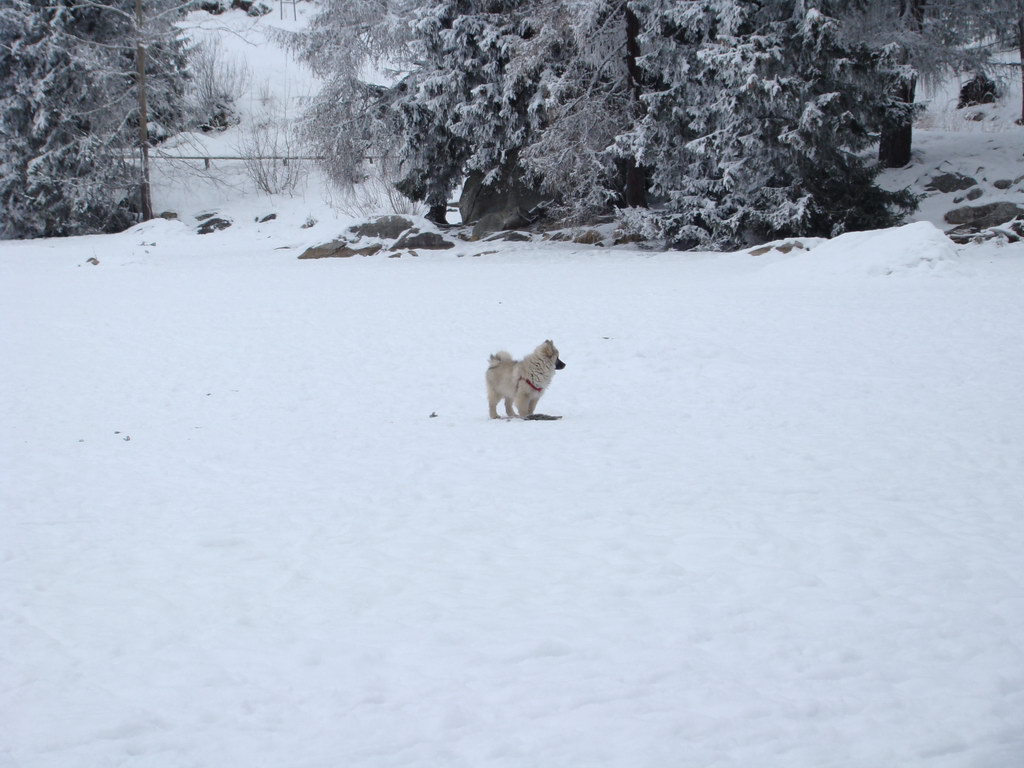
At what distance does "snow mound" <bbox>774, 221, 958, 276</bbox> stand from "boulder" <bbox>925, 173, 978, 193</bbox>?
793 centimetres

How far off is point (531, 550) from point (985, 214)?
862 inches

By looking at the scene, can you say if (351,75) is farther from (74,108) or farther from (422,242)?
(74,108)

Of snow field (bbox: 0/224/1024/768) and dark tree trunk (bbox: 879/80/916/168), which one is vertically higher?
dark tree trunk (bbox: 879/80/916/168)

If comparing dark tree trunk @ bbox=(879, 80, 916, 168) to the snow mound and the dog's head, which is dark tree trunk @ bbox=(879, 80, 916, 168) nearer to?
Result: the snow mound

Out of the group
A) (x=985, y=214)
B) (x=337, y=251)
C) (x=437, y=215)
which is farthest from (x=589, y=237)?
(x=985, y=214)

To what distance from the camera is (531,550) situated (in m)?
5.42

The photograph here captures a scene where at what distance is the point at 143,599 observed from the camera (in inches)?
191

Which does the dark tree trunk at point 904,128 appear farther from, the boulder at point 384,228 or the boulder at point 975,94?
the boulder at point 384,228

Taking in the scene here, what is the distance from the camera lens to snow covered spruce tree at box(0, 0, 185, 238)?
32406 millimetres

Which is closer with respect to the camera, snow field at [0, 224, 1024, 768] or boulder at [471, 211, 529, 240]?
snow field at [0, 224, 1024, 768]

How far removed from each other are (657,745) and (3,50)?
38709 mm

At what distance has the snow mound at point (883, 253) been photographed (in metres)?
16.7

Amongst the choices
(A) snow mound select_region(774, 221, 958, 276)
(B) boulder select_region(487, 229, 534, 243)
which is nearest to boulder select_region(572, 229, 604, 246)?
(B) boulder select_region(487, 229, 534, 243)

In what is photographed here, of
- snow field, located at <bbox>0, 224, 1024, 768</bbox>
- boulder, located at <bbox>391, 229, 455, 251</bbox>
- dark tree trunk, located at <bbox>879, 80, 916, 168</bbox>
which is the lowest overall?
snow field, located at <bbox>0, 224, 1024, 768</bbox>
